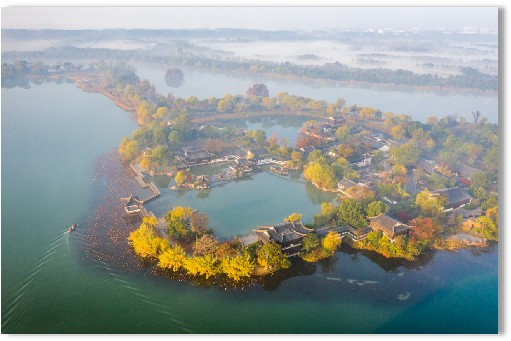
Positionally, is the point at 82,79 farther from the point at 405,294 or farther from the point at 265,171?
the point at 405,294

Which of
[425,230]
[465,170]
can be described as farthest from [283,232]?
[465,170]

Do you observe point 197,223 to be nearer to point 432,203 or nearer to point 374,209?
point 374,209

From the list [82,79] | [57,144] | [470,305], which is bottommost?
[470,305]

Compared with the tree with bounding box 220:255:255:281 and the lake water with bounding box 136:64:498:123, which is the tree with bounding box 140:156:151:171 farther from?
the lake water with bounding box 136:64:498:123

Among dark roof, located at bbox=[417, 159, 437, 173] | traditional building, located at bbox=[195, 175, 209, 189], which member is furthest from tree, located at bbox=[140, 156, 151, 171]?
dark roof, located at bbox=[417, 159, 437, 173]

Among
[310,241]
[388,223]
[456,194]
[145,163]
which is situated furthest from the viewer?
[145,163]

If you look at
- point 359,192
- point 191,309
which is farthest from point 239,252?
point 359,192
